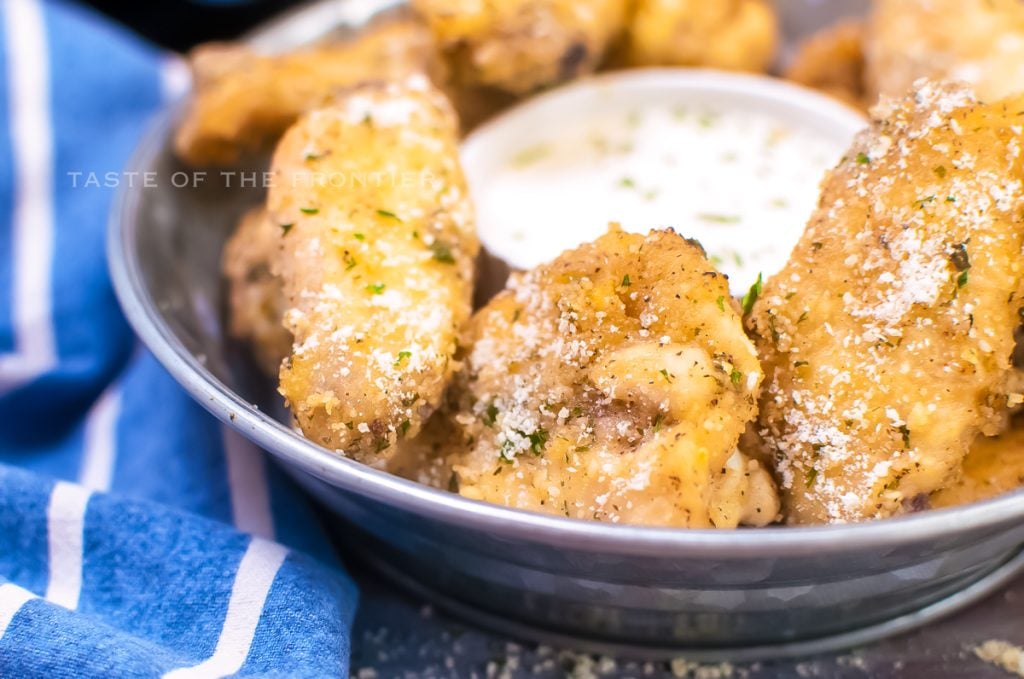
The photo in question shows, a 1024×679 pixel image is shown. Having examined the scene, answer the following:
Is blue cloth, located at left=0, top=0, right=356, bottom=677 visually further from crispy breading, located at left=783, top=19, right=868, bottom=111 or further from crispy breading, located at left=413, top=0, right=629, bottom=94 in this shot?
crispy breading, located at left=783, top=19, right=868, bottom=111

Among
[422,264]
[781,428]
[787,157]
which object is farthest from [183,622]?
[787,157]

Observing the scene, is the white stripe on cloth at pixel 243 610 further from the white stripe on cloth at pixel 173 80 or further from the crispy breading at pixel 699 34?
the white stripe on cloth at pixel 173 80

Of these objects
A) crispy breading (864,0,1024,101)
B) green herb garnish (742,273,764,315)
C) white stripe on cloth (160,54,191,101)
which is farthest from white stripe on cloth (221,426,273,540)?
crispy breading (864,0,1024,101)

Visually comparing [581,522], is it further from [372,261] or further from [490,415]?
[372,261]

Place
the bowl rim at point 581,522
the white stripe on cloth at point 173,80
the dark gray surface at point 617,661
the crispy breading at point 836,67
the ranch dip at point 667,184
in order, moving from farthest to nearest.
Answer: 1. the white stripe on cloth at point 173,80
2. the crispy breading at point 836,67
3. the ranch dip at point 667,184
4. the dark gray surface at point 617,661
5. the bowl rim at point 581,522

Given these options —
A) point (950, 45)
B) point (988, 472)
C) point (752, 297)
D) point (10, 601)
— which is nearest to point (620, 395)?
point (752, 297)

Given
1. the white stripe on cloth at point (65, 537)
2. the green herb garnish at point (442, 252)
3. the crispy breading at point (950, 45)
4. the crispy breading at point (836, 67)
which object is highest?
the crispy breading at point (950, 45)

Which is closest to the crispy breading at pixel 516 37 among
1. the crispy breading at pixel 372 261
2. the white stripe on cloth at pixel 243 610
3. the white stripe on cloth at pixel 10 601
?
the crispy breading at pixel 372 261
